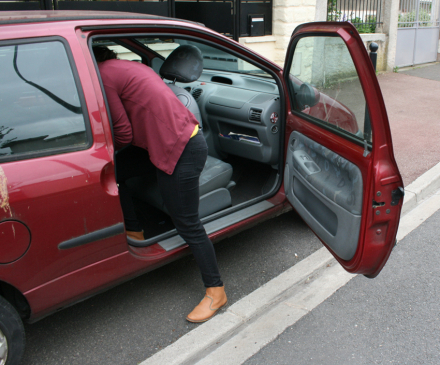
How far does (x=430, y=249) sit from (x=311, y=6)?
6.05 meters

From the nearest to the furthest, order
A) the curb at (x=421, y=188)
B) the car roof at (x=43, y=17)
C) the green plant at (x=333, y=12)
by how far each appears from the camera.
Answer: the car roof at (x=43, y=17), the curb at (x=421, y=188), the green plant at (x=333, y=12)

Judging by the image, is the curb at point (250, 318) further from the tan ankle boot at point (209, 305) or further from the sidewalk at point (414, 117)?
the sidewalk at point (414, 117)

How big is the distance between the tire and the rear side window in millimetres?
733

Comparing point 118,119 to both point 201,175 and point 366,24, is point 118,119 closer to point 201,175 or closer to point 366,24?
point 201,175

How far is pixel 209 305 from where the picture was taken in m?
2.63

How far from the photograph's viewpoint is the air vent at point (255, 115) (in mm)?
3294

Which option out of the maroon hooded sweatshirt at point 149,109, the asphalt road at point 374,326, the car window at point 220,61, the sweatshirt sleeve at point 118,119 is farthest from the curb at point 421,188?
the sweatshirt sleeve at point 118,119

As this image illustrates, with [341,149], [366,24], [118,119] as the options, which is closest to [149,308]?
[118,119]

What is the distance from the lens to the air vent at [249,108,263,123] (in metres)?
3.29

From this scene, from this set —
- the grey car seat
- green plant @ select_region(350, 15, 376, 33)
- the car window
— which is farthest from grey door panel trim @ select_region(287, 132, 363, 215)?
green plant @ select_region(350, 15, 376, 33)

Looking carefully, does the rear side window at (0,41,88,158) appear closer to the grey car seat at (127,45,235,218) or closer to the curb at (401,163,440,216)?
the grey car seat at (127,45,235,218)

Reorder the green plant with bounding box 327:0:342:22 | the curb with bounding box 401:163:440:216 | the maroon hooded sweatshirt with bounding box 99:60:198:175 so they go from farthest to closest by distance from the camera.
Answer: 1. the green plant with bounding box 327:0:342:22
2. the curb with bounding box 401:163:440:216
3. the maroon hooded sweatshirt with bounding box 99:60:198:175

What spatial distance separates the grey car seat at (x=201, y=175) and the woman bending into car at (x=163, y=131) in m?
0.41

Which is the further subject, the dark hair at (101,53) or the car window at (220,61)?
the car window at (220,61)
